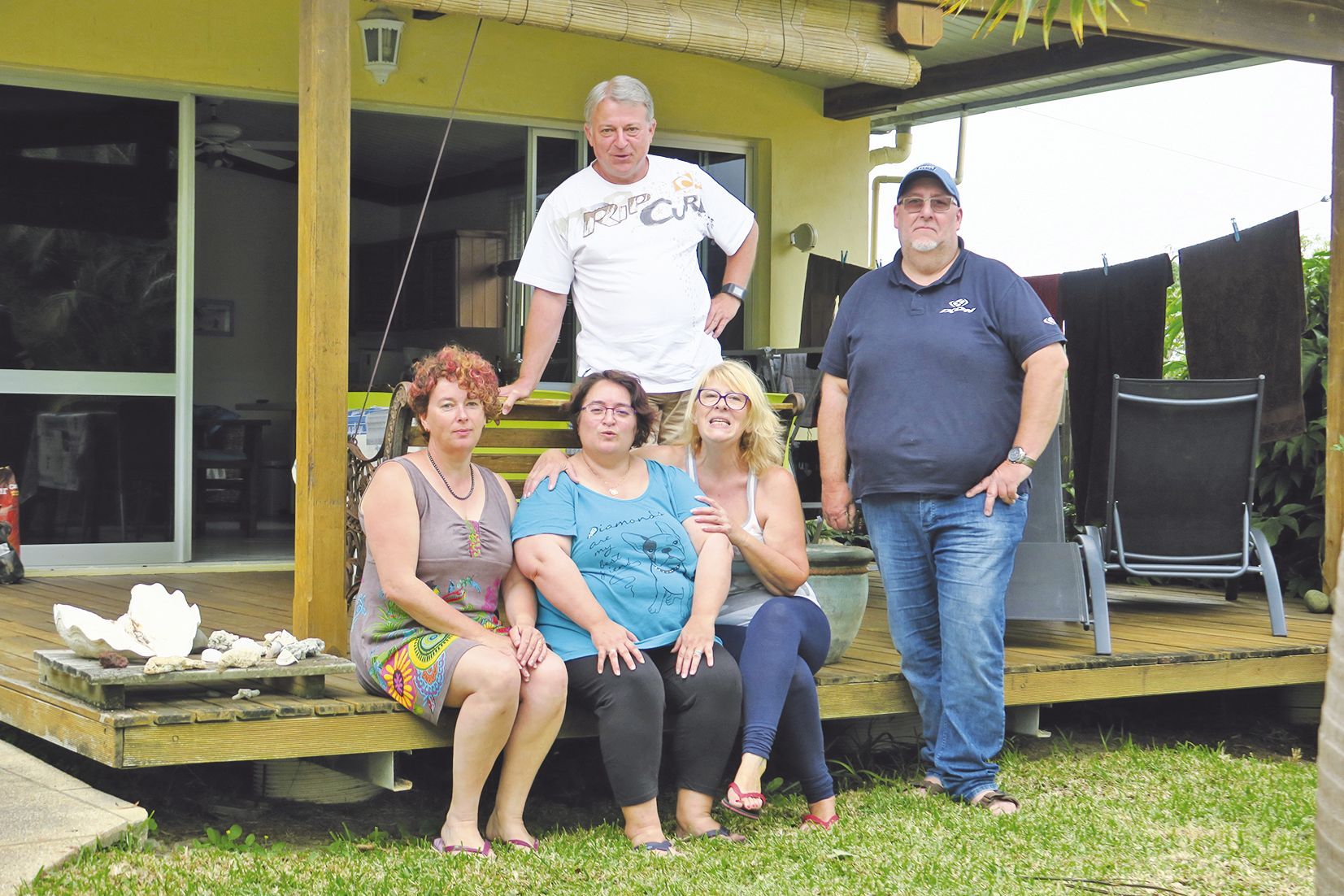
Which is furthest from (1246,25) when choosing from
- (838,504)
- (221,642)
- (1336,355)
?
(221,642)

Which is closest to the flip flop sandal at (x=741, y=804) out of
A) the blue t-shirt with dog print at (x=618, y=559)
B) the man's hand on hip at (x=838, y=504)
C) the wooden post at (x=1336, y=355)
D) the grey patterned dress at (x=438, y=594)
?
the blue t-shirt with dog print at (x=618, y=559)

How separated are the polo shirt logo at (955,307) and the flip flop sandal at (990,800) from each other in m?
1.15

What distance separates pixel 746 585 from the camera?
11.9 feet

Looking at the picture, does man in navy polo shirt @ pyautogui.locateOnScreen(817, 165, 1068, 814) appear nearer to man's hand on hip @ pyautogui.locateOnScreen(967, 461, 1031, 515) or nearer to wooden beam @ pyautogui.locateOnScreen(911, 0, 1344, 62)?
man's hand on hip @ pyautogui.locateOnScreen(967, 461, 1031, 515)

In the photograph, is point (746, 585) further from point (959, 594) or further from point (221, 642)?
point (221, 642)

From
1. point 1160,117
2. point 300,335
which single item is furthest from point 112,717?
point 1160,117

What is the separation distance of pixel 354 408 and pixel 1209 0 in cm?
316

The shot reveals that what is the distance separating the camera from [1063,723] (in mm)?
4938

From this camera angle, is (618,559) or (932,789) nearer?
(618,559)

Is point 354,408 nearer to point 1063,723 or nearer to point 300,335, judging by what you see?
point 300,335

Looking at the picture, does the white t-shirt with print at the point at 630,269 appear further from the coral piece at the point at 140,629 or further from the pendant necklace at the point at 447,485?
the coral piece at the point at 140,629

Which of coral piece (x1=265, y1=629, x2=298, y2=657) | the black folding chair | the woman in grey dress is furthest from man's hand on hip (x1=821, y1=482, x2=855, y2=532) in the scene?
coral piece (x1=265, y1=629, x2=298, y2=657)

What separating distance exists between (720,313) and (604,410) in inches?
27.5

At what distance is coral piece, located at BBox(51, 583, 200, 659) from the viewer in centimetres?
312
